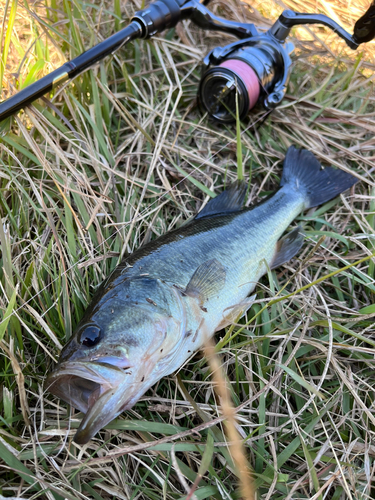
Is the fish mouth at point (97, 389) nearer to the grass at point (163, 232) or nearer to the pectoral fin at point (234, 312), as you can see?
the grass at point (163, 232)

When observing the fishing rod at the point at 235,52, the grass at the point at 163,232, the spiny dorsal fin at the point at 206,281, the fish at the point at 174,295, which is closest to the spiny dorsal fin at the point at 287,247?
the fish at the point at 174,295

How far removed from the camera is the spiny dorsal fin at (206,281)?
7.26ft

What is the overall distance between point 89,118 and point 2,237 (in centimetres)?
126

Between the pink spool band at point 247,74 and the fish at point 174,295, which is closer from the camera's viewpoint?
the fish at point 174,295

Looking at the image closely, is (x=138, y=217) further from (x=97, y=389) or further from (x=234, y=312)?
(x=97, y=389)

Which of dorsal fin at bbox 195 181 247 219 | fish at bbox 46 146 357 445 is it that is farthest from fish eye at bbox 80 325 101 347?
dorsal fin at bbox 195 181 247 219

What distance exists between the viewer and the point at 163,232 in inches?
111

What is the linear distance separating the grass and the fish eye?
0.38 meters

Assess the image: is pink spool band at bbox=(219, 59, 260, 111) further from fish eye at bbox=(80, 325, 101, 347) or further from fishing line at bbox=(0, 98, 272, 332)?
fish eye at bbox=(80, 325, 101, 347)

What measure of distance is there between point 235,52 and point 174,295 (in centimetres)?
244

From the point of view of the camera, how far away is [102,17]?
3.58m

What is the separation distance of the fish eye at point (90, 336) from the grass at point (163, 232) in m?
0.38

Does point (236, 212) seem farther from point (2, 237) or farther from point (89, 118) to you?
point (2, 237)

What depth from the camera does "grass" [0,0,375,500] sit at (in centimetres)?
195
